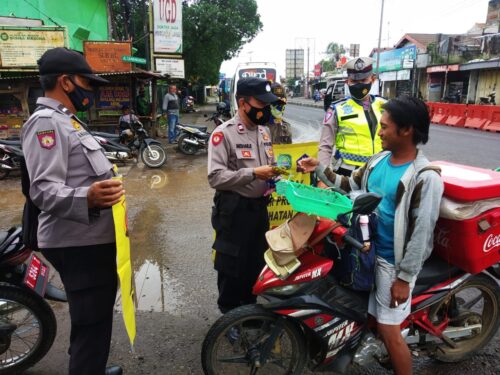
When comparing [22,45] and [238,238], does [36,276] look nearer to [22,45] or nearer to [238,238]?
[238,238]

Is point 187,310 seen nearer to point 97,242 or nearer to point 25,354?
point 25,354

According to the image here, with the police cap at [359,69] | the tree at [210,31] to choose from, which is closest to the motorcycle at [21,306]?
the police cap at [359,69]

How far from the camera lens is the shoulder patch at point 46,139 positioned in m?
1.75

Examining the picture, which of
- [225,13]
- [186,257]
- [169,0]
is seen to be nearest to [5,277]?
[186,257]

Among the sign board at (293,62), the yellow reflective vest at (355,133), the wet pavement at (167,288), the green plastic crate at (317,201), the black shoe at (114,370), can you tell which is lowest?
the wet pavement at (167,288)

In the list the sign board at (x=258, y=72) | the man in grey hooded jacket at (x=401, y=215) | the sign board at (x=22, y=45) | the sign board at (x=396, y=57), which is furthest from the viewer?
the sign board at (x=396, y=57)

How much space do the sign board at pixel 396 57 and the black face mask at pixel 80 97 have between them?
35.7 m

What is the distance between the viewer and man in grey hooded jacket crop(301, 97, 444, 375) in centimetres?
196

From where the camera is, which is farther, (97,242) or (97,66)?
(97,66)

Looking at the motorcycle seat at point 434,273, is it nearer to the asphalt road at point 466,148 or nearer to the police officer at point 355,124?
the police officer at point 355,124

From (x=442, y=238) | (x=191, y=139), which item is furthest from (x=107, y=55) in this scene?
(x=442, y=238)

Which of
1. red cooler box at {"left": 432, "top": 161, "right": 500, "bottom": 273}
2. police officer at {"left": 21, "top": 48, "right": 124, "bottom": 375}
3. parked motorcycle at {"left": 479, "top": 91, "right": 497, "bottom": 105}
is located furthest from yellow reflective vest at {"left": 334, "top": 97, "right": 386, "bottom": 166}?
parked motorcycle at {"left": 479, "top": 91, "right": 497, "bottom": 105}

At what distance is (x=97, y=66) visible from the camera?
38.3 ft

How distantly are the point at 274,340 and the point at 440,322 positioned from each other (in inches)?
46.5
